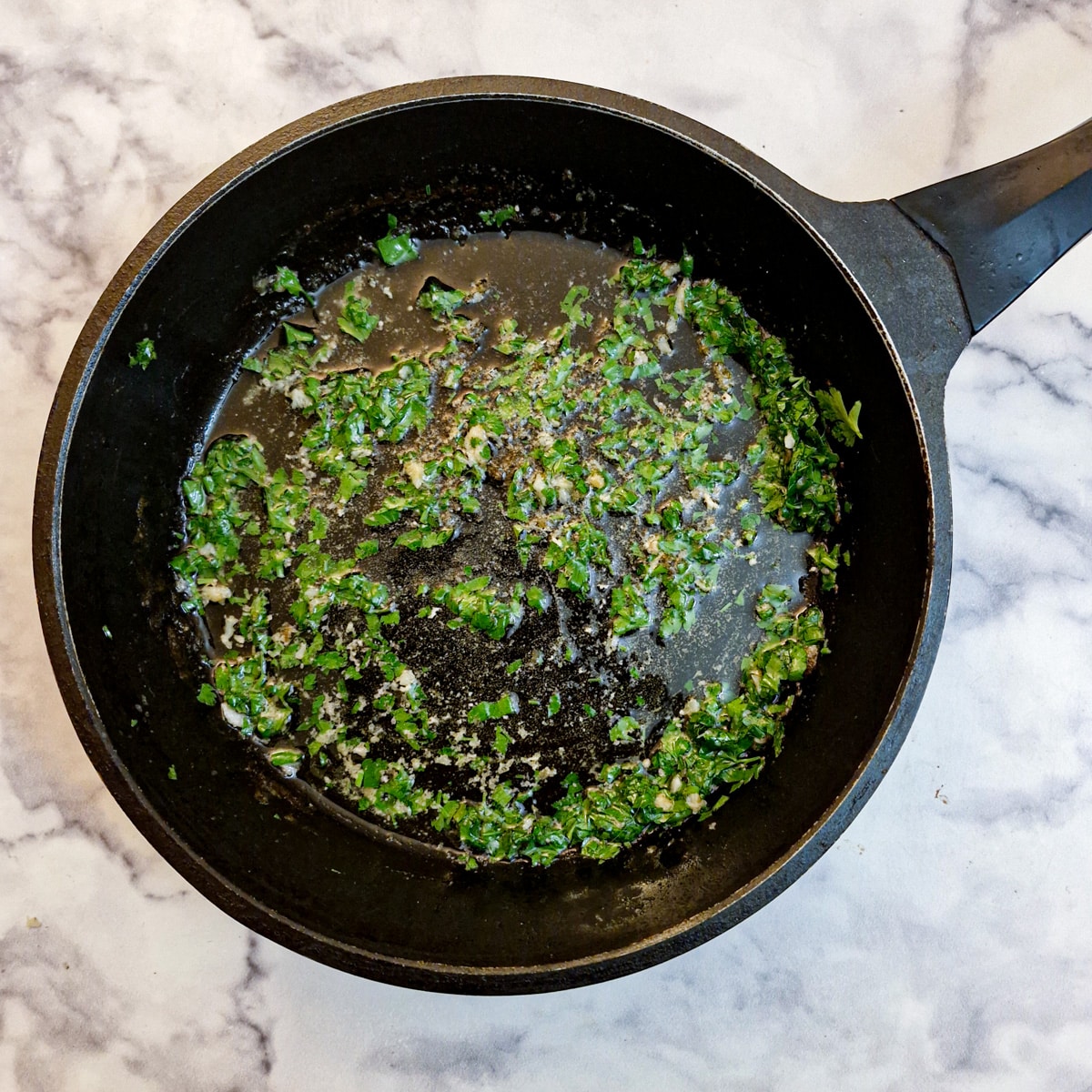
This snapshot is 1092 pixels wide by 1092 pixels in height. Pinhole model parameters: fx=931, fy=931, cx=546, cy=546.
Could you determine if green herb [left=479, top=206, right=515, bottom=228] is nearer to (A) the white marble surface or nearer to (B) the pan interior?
(B) the pan interior

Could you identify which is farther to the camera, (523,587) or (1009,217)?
(523,587)

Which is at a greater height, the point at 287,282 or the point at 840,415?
the point at 287,282

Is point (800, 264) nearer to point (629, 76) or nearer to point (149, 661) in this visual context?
point (629, 76)

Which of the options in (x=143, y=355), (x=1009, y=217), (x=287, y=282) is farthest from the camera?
(x=287, y=282)

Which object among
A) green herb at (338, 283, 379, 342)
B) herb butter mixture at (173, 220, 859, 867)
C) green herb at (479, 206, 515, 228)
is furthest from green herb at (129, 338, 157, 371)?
Result: green herb at (479, 206, 515, 228)

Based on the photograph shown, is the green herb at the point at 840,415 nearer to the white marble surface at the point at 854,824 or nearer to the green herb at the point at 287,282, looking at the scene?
the white marble surface at the point at 854,824

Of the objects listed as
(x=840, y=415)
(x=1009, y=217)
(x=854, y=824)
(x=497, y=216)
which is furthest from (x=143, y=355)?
(x=854, y=824)

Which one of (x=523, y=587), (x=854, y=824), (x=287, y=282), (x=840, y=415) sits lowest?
(x=854, y=824)

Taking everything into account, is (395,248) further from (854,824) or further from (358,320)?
(854,824)
